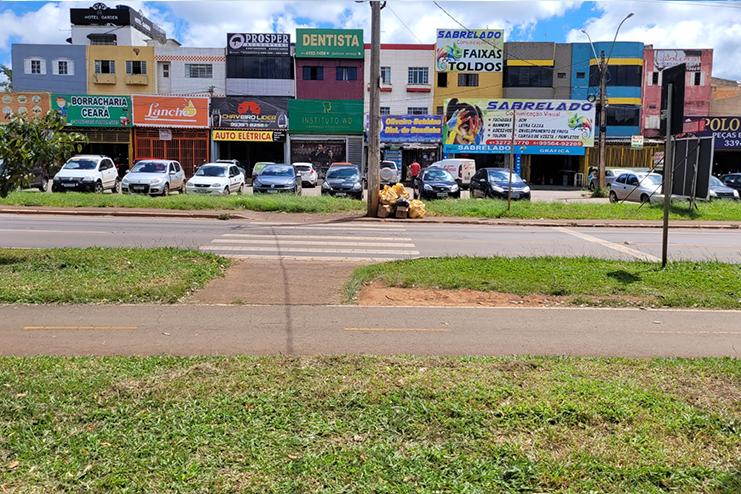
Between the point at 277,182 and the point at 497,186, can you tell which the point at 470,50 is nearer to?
the point at 497,186

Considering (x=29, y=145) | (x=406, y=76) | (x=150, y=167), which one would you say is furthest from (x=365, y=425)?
(x=406, y=76)

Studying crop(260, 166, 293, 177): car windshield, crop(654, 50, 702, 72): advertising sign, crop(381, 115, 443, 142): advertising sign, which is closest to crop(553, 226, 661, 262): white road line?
crop(260, 166, 293, 177): car windshield

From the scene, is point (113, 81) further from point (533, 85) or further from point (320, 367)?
point (320, 367)

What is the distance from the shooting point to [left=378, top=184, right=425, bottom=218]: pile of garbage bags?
21.1 meters

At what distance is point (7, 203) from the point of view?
21.9 metres

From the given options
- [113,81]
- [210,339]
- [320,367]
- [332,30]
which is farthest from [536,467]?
[113,81]

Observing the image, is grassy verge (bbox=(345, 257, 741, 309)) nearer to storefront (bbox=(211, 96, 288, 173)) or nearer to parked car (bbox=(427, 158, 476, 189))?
parked car (bbox=(427, 158, 476, 189))

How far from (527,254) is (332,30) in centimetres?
4031

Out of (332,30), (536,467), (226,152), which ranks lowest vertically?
(536,467)

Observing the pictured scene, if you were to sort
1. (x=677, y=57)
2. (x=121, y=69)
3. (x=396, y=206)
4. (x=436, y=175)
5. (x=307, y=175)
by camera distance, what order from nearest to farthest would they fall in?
1. (x=396, y=206)
2. (x=436, y=175)
3. (x=307, y=175)
4. (x=121, y=69)
5. (x=677, y=57)

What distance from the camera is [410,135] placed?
47.1 m

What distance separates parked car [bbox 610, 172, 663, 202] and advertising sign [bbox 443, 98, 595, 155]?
54.2ft

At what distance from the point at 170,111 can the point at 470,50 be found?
2334 cm

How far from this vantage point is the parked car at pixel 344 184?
26.7 meters
